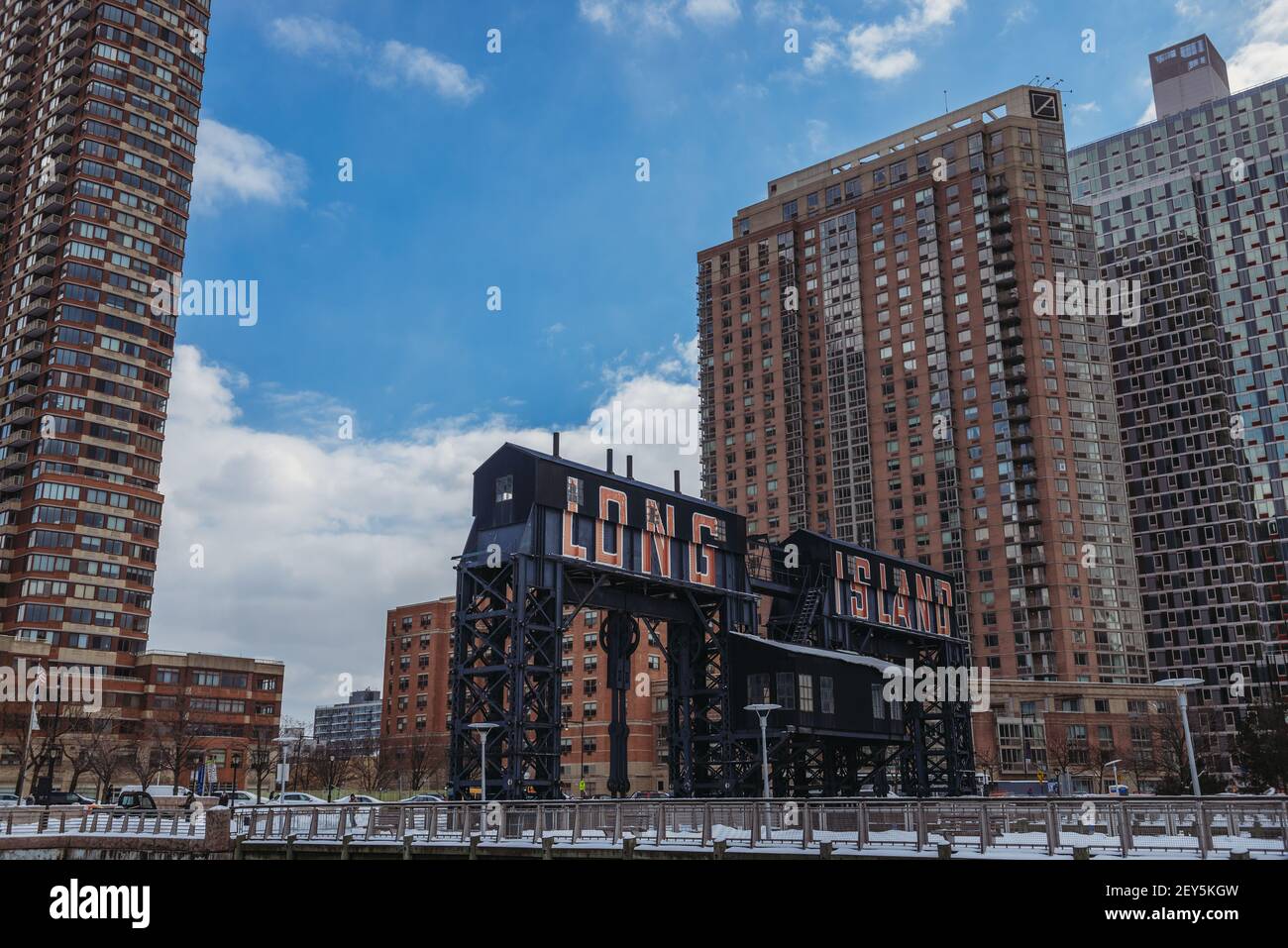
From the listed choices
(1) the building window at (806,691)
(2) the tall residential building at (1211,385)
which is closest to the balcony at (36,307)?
(1) the building window at (806,691)

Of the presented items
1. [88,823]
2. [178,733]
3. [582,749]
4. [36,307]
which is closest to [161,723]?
[178,733]

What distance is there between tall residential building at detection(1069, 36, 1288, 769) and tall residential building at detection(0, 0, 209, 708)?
135m

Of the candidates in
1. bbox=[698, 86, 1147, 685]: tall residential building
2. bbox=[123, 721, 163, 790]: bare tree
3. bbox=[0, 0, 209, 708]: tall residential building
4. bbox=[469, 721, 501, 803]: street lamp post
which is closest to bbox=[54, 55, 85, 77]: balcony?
bbox=[0, 0, 209, 708]: tall residential building

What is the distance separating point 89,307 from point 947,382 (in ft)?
332

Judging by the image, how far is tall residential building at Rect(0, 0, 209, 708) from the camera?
351 feet

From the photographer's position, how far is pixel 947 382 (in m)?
136

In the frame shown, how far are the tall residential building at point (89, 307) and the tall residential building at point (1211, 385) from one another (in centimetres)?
13492

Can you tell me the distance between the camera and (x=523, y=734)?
148 ft

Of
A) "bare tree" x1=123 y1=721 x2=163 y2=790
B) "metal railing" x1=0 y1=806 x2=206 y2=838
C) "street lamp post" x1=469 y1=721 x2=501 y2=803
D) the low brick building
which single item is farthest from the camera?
"bare tree" x1=123 y1=721 x2=163 y2=790

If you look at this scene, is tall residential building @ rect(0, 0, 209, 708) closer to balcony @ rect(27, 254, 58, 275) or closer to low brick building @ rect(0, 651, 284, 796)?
balcony @ rect(27, 254, 58, 275)

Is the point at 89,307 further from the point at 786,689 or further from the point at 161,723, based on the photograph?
the point at 786,689

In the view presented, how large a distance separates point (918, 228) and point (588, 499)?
349 ft

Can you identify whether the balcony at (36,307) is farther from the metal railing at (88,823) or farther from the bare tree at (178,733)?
the metal railing at (88,823)

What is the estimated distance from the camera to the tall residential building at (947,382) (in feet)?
407
